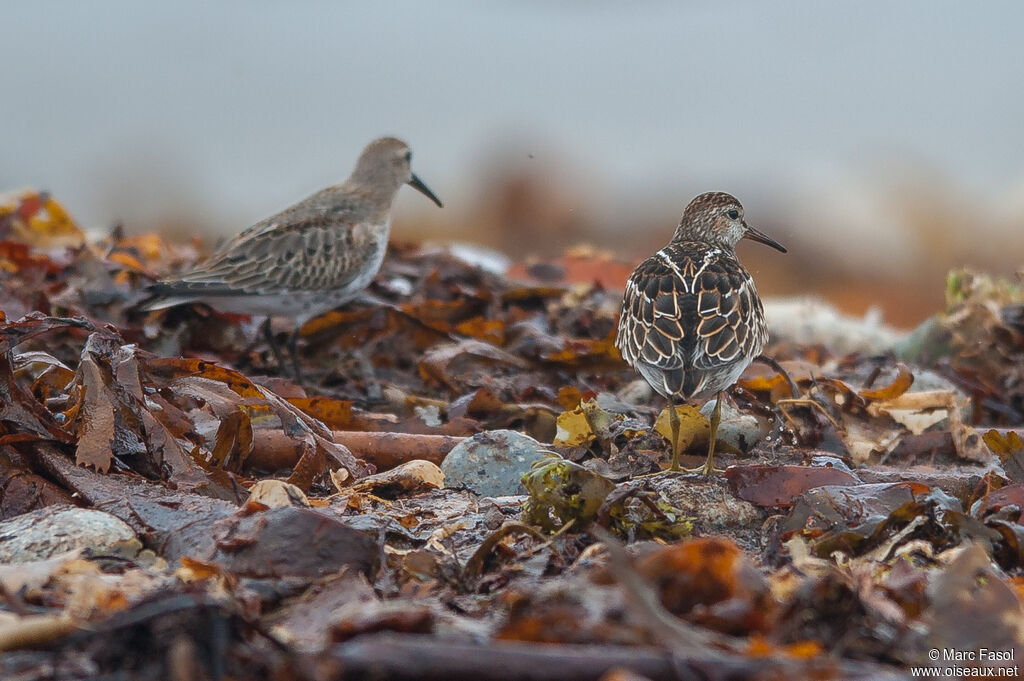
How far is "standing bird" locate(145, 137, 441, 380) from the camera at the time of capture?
557cm

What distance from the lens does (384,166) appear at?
7.00 metres

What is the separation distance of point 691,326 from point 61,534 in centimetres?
204

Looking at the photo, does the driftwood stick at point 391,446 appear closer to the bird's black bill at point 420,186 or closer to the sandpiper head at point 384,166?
the sandpiper head at point 384,166

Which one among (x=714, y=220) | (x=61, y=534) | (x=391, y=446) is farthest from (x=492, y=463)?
(x=714, y=220)

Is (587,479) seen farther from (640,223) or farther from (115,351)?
(640,223)

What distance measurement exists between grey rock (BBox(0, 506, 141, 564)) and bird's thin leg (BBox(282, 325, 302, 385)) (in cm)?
238

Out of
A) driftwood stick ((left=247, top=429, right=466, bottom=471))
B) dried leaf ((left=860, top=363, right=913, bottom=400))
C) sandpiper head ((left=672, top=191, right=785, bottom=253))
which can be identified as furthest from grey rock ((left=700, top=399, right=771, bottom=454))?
sandpiper head ((left=672, top=191, right=785, bottom=253))

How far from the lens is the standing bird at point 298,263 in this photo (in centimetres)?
557

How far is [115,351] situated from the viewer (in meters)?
3.01

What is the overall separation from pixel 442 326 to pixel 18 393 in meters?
2.43

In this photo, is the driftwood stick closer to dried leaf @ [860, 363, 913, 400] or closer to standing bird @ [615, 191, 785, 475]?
standing bird @ [615, 191, 785, 475]

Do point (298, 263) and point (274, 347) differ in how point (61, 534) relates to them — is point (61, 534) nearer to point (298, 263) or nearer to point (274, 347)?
point (274, 347)

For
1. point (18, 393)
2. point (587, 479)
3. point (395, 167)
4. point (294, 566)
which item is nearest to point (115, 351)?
point (18, 393)

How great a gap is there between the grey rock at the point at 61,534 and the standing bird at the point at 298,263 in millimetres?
2610
